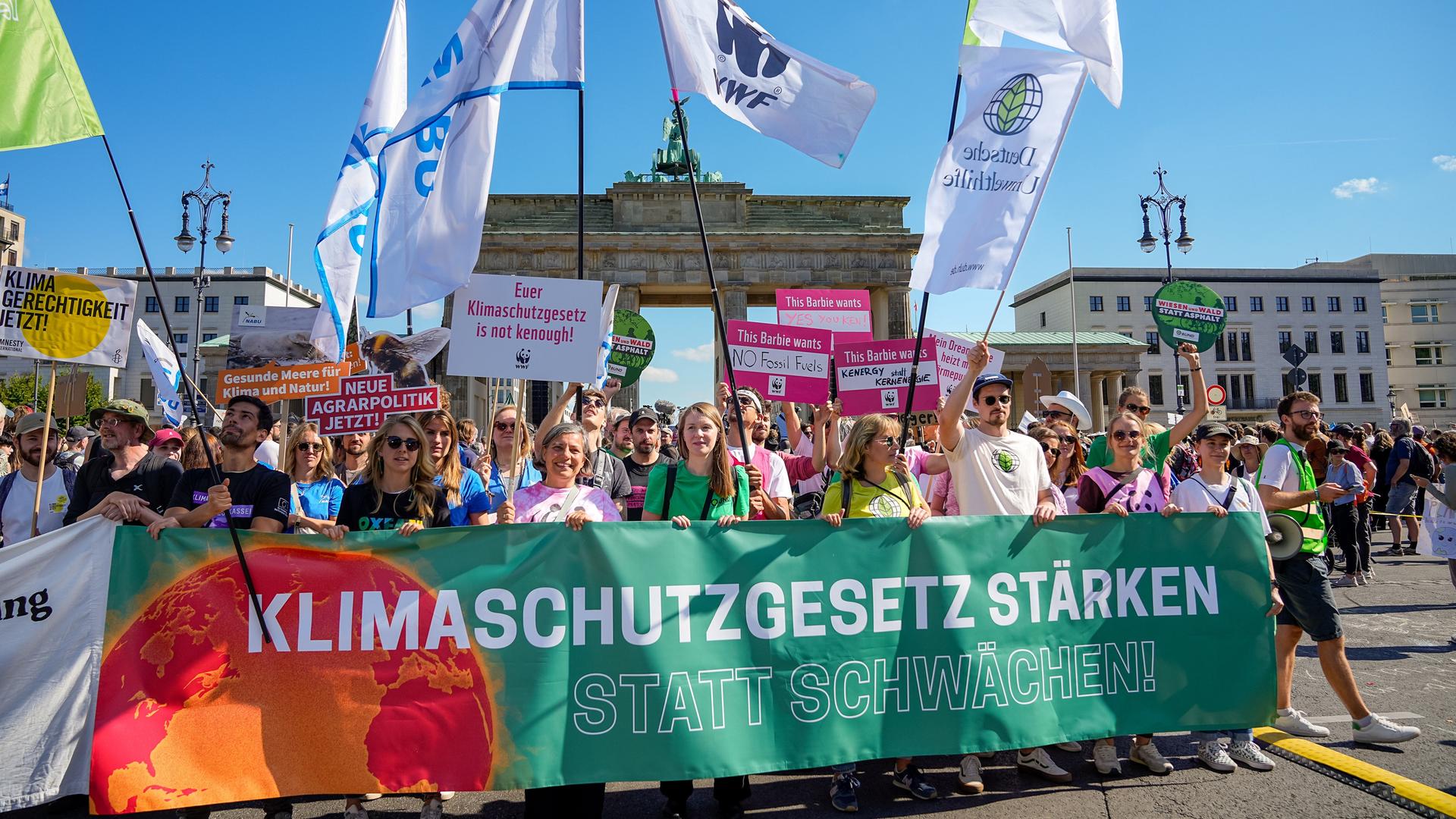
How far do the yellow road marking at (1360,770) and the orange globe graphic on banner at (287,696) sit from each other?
4.32 meters

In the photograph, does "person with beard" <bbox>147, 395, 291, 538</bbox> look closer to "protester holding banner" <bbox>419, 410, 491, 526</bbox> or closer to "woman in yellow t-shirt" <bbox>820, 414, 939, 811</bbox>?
"protester holding banner" <bbox>419, 410, 491, 526</bbox>

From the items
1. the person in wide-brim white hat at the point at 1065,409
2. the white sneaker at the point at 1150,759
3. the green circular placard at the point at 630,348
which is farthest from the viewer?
the green circular placard at the point at 630,348

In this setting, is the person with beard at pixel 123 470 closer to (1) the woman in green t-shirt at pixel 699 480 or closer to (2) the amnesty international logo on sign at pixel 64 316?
(2) the amnesty international logo on sign at pixel 64 316

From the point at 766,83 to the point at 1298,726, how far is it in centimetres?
499

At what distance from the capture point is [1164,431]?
6176mm

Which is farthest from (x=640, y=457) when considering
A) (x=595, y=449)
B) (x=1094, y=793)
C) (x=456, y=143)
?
(x=1094, y=793)

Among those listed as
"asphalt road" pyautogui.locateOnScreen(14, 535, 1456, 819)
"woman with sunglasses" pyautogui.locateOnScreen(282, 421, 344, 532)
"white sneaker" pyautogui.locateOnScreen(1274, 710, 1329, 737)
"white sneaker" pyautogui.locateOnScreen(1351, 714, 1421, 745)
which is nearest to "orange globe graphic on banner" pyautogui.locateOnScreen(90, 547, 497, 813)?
"asphalt road" pyautogui.locateOnScreen(14, 535, 1456, 819)

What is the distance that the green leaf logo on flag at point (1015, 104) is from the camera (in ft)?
16.1

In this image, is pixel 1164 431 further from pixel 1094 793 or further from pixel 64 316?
pixel 64 316

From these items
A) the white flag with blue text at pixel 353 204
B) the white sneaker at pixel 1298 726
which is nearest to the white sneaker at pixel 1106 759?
the white sneaker at pixel 1298 726

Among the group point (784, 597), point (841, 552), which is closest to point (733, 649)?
point (784, 597)

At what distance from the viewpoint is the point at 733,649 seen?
3.88 meters

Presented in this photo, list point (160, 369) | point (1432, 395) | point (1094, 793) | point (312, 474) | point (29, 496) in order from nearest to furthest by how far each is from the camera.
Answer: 1. point (1094, 793)
2. point (312, 474)
3. point (29, 496)
4. point (160, 369)
5. point (1432, 395)

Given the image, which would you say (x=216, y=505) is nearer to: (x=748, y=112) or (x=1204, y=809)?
(x=748, y=112)
